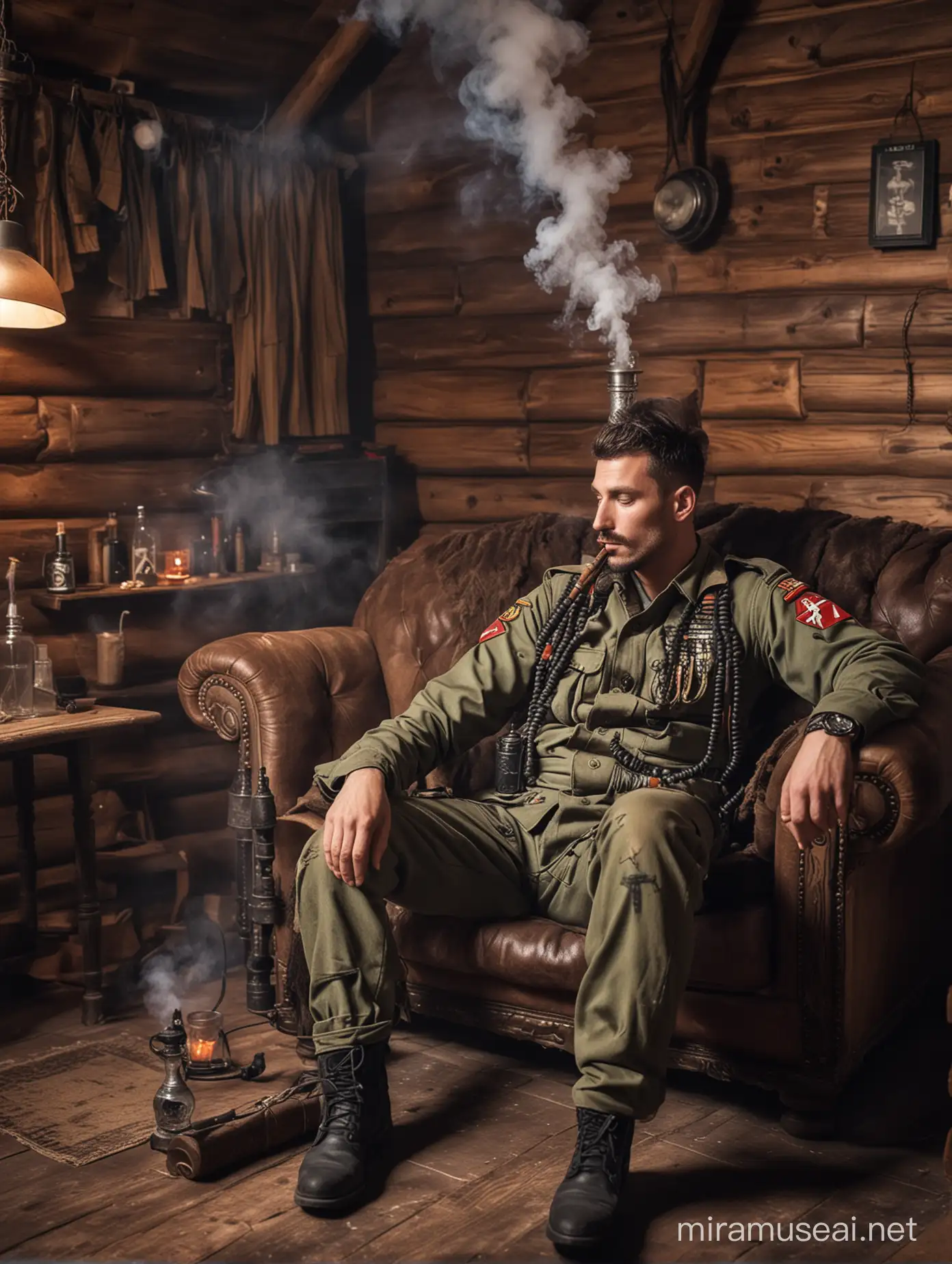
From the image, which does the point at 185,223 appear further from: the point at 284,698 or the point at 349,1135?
the point at 349,1135

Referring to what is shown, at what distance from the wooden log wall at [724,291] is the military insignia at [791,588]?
1237 millimetres

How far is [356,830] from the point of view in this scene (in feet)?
9.32

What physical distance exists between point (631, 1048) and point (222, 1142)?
84 centimetres

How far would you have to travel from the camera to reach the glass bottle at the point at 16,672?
3783mm

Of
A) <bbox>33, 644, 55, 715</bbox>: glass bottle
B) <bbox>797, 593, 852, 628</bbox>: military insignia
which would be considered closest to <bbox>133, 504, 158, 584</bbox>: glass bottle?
<bbox>33, 644, 55, 715</bbox>: glass bottle

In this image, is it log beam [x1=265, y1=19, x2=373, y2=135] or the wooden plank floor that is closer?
the wooden plank floor

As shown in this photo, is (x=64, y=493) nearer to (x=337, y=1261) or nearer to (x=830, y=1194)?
(x=337, y=1261)

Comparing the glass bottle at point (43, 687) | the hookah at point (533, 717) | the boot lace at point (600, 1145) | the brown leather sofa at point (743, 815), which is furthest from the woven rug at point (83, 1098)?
the hookah at point (533, 717)

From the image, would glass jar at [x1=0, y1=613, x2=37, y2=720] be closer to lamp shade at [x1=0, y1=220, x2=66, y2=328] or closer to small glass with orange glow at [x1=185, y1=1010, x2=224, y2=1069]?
lamp shade at [x1=0, y1=220, x2=66, y2=328]

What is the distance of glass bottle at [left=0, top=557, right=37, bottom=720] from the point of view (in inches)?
149

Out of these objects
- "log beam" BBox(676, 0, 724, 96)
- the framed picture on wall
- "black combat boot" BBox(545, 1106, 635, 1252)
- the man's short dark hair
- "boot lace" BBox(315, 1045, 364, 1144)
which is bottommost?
"black combat boot" BBox(545, 1106, 635, 1252)

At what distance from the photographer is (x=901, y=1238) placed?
8.35 ft

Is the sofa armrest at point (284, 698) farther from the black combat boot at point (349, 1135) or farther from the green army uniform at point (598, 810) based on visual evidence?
the black combat boot at point (349, 1135)

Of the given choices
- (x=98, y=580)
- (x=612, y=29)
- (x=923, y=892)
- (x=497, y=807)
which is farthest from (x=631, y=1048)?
(x=612, y=29)
